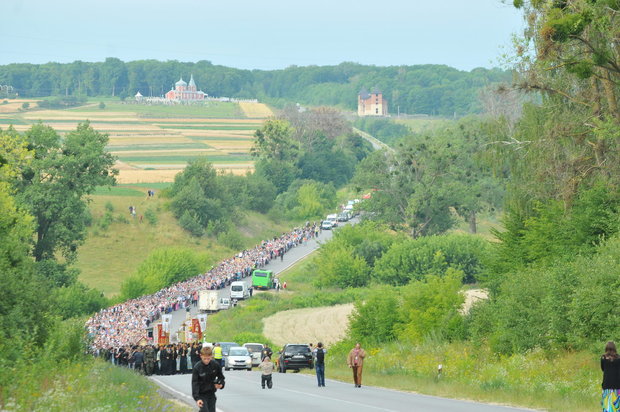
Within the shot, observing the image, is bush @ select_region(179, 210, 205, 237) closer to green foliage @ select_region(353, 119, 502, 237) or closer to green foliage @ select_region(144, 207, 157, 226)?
green foliage @ select_region(144, 207, 157, 226)

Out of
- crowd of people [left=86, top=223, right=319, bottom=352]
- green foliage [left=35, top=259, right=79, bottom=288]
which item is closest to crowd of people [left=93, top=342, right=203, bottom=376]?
crowd of people [left=86, top=223, right=319, bottom=352]

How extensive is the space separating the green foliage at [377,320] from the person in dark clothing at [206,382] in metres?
35.0

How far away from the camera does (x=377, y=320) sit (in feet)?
177

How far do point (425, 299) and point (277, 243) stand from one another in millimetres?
71384

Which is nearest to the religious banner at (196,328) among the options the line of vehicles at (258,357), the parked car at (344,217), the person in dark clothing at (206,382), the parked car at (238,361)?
the line of vehicles at (258,357)

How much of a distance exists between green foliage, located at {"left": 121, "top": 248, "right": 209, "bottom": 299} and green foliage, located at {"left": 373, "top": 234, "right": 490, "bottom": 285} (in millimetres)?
20598

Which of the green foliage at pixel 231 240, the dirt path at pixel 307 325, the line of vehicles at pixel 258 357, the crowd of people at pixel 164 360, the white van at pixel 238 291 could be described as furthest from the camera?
the green foliage at pixel 231 240

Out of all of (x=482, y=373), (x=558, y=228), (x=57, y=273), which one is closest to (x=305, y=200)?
(x=57, y=273)

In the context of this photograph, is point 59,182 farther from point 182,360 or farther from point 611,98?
point 611,98

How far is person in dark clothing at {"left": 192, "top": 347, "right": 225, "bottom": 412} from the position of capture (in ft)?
59.3

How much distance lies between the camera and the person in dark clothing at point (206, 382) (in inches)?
712

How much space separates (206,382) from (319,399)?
28.4ft

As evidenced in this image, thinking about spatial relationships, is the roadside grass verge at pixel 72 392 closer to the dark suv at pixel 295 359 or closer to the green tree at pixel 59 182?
the dark suv at pixel 295 359

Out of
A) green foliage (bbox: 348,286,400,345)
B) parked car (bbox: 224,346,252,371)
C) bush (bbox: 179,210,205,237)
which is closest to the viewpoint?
parked car (bbox: 224,346,252,371)
